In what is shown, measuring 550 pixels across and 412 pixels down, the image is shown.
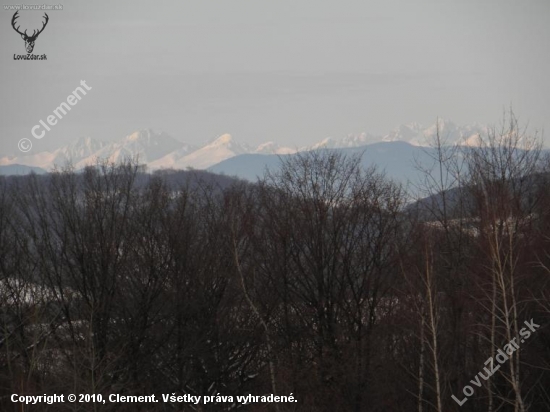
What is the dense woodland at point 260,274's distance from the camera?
25.3 m

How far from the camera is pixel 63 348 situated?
82.9ft

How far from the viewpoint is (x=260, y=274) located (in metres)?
30.5

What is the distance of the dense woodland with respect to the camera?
25344mm

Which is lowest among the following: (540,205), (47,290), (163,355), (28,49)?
(163,355)

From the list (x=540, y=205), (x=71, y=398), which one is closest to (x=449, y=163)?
(x=540, y=205)

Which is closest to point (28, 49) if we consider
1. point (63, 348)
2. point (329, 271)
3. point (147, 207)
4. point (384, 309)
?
point (147, 207)

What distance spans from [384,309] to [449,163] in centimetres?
772

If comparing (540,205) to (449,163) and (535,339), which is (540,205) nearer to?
(449,163)

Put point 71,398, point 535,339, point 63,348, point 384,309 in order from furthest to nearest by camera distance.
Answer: point 384,309 < point 63,348 < point 535,339 < point 71,398

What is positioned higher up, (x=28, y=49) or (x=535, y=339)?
(x=28, y=49)

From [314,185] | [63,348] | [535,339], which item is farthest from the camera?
[314,185]

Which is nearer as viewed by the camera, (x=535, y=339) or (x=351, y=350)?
(x=535, y=339)

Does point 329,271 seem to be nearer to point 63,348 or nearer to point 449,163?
point 449,163

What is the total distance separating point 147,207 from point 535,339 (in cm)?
1667
